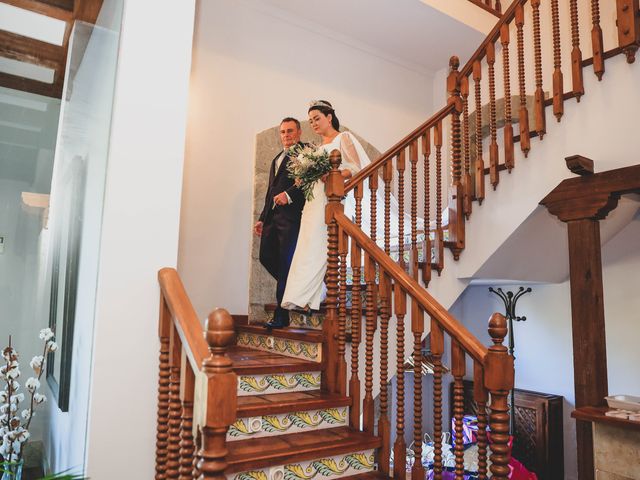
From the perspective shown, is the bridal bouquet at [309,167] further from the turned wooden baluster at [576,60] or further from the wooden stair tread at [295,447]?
the turned wooden baluster at [576,60]

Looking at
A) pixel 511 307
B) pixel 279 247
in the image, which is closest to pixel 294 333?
pixel 279 247

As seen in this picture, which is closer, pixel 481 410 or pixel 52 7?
pixel 481 410

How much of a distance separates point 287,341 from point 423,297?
1.15m

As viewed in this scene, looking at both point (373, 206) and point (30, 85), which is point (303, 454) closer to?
point (373, 206)

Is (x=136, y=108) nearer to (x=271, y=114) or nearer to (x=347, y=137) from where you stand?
(x=347, y=137)

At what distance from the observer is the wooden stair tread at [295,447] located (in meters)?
2.32

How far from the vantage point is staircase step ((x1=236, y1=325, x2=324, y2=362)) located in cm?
314

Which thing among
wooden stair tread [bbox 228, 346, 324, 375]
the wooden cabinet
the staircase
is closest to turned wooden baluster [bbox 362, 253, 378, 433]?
the staircase

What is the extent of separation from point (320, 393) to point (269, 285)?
1805 mm

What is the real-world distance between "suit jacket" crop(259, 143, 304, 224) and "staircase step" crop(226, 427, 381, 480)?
1.48m

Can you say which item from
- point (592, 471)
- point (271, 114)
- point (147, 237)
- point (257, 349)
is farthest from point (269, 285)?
point (592, 471)

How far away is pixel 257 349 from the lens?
12.2 feet

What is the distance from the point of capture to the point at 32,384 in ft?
7.60

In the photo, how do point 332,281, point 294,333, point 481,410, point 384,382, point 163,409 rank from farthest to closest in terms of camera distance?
1. point 294,333
2. point 332,281
3. point 384,382
4. point 481,410
5. point 163,409
